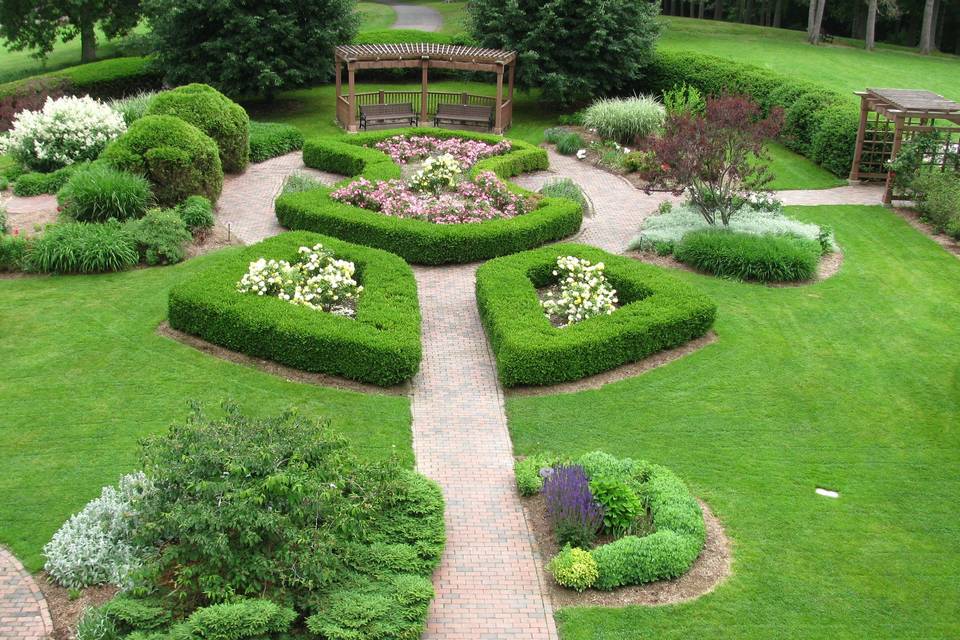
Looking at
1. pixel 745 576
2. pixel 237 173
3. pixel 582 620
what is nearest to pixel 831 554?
pixel 745 576

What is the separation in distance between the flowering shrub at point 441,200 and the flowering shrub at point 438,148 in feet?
8.79

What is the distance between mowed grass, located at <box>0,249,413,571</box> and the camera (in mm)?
9758

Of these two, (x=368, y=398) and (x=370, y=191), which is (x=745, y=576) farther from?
(x=370, y=191)

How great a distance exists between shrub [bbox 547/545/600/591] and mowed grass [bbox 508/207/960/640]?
29 cm

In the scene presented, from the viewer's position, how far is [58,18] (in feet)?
110

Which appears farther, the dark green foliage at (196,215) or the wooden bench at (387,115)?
the wooden bench at (387,115)

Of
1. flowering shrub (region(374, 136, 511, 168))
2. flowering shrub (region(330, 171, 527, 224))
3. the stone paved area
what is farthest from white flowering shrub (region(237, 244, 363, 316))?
flowering shrub (region(374, 136, 511, 168))

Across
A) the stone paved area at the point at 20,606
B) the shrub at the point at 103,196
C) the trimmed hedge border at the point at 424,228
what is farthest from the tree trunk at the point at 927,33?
the stone paved area at the point at 20,606

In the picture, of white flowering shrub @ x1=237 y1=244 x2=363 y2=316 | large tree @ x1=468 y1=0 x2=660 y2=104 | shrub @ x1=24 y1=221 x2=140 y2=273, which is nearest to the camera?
white flowering shrub @ x1=237 y1=244 x2=363 y2=316

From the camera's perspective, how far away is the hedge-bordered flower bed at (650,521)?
28.2 ft

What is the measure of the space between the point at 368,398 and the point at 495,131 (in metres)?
15.0

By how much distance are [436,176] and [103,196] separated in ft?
21.5

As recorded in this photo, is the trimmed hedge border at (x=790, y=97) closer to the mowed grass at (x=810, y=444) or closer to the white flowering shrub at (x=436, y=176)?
Result: the white flowering shrub at (x=436, y=176)

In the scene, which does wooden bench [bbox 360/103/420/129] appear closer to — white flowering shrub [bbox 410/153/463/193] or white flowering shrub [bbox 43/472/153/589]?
white flowering shrub [bbox 410/153/463/193]
